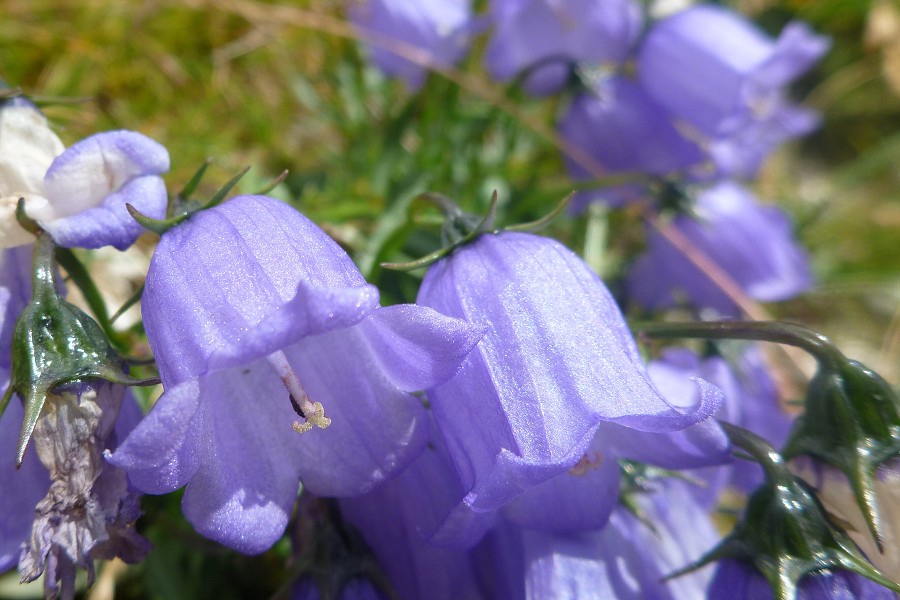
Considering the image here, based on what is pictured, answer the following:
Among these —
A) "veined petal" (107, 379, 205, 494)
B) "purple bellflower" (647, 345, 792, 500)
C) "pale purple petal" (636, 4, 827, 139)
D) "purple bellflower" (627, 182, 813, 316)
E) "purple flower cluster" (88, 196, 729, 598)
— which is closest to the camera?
"veined petal" (107, 379, 205, 494)

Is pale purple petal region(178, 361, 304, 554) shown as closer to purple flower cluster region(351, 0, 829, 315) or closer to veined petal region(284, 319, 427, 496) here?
veined petal region(284, 319, 427, 496)

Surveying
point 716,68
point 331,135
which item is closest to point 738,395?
point 716,68

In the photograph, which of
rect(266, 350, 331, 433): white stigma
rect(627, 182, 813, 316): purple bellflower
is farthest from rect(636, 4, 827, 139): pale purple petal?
rect(266, 350, 331, 433): white stigma

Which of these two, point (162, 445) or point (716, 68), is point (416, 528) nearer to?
point (162, 445)

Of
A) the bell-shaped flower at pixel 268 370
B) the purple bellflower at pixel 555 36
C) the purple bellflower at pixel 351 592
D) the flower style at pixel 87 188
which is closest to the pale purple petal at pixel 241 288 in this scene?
the bell-shaped flower at pixel 268 370

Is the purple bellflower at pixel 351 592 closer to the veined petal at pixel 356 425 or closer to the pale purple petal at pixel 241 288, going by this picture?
the veined petal at pixel 356 425

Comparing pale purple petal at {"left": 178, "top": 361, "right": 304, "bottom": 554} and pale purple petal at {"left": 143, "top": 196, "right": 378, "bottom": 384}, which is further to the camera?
pale purple petal at {"left": 178, "top": 361, "right": 304, "bottom": 554}

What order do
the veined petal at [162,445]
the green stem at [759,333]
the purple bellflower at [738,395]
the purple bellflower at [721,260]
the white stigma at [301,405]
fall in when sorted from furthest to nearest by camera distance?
1. the purple bellflower at [721,260]
2. the purple bellflower at [738,395]
3. the green stem at [759,333]
4. the white stigma at [301,405]
5. the veined petal at [162,445]
